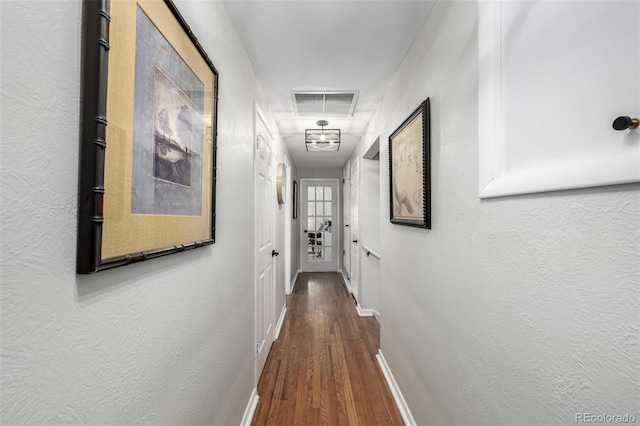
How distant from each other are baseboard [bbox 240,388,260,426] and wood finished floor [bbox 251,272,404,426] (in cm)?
3

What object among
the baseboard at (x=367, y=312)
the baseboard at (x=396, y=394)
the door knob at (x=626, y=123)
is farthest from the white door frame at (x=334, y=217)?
the door knob at (x=626, y=123)

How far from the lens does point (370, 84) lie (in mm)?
2240

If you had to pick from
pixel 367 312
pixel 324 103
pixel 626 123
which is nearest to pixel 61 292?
pixel 626 123

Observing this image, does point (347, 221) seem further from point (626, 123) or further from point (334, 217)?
point (626, 123)

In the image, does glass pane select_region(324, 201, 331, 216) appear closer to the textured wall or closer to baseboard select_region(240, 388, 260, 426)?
Result: the textured wall

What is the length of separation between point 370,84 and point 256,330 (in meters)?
2.01

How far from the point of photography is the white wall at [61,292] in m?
0.44

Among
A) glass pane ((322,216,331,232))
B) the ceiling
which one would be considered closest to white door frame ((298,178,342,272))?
glass pane ((322,216,331,232))

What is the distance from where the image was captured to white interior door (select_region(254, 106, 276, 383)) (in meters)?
2.12

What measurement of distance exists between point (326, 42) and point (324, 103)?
0.92 metres

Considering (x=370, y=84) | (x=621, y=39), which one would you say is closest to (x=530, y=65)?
(x=621, y=39)

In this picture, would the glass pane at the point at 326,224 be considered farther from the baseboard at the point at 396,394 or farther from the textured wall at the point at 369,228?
the baseboard at the point at 396,394

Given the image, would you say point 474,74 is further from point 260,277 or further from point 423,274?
point 260,277

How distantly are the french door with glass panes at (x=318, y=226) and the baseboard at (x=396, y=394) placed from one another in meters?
3.67
